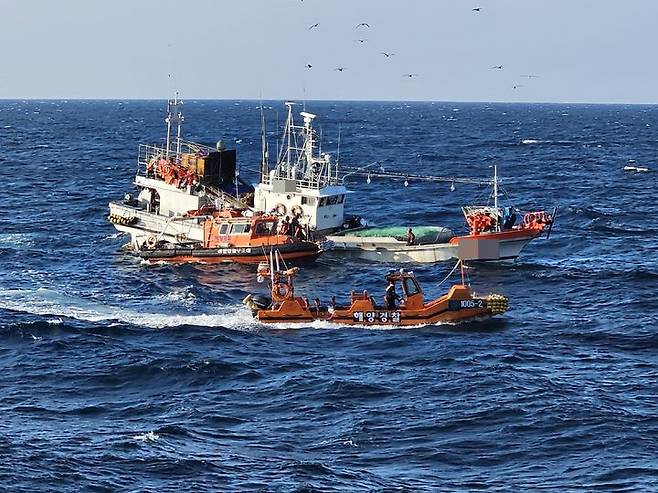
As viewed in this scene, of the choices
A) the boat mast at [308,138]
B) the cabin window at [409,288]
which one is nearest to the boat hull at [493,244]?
the cabin window at [409,288]

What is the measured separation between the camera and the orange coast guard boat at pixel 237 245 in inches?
2532

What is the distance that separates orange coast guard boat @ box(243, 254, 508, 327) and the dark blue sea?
0.66m

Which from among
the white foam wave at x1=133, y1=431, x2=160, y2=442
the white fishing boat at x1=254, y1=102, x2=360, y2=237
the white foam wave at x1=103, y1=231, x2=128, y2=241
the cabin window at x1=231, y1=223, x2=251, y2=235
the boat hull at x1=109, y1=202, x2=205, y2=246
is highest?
the white fishing boat at x1=254, y1=102, x2=360, y2=237

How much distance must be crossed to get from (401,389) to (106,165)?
97.0 metres

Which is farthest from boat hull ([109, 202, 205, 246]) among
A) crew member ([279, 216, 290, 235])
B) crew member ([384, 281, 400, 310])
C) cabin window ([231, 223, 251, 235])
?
crew member ([384, 281, 400, 310])

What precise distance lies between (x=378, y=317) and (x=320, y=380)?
27.2 feet

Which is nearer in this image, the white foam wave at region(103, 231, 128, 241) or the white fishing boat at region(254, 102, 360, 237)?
the white fishing boat at region(254, 102, 360, 237)

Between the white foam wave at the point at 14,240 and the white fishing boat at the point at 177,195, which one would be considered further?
the white foam wave at the point at 14,240

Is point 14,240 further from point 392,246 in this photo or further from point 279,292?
point 279,292

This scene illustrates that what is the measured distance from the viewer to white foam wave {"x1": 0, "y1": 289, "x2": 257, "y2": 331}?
50.8 metres

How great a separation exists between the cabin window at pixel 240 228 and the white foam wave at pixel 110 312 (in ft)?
37.0

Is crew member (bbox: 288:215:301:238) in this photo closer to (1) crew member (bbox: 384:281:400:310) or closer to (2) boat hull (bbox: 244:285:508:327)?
(2) boat hull (bbox: 244:285:508:327)

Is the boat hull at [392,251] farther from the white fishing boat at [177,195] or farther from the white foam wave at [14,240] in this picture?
the white foam wave at [14,240]

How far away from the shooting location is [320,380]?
1634 inches
